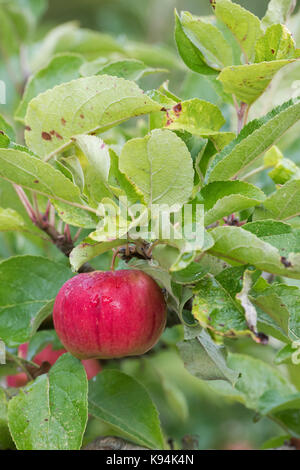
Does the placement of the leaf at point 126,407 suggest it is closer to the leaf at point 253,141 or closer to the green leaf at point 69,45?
the leaf at point 253,141

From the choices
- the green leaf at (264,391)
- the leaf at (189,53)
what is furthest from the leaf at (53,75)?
the green leaf at (264,391)

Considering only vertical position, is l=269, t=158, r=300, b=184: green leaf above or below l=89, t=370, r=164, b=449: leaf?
above

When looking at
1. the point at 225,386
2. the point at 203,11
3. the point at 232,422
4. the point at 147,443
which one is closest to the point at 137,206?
the point at 147,443

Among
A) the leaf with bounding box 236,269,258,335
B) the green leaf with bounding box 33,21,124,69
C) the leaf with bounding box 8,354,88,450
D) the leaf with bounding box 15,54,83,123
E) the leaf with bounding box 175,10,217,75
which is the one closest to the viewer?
the leaf with bounding box 236,269,258,335

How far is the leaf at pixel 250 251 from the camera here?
576 millimetres

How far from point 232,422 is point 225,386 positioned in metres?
A: 1.52

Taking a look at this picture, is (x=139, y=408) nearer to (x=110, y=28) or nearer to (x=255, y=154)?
(x=255, y=154)

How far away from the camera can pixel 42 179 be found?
2.09 ft

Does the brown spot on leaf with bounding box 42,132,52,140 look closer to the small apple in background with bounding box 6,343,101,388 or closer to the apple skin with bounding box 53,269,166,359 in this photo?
the apple skin with bounding box 53,269,166,359

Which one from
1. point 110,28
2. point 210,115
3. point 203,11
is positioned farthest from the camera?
point 203,11

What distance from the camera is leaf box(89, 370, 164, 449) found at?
824 mm

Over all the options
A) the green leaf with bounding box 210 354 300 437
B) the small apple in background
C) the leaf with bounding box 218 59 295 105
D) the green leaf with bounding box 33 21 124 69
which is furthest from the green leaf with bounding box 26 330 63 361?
the green leaf with bounding box 33 21 124 69

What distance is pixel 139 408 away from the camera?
85cm

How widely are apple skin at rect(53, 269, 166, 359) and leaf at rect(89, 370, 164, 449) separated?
0.19 m
